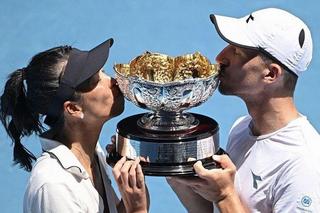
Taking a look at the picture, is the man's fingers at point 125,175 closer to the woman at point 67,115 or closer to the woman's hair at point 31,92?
the woman at point 67,115

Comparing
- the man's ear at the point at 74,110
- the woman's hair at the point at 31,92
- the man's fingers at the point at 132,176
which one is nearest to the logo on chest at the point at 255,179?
the man's fingers at the point at 132,176

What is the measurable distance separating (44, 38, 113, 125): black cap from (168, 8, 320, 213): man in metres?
0.46

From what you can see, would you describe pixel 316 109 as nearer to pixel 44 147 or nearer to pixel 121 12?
pixel 121 12

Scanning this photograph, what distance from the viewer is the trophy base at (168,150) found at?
2389 millimetres

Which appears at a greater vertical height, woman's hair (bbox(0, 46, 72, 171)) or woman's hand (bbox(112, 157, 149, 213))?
woman's hair (bbox(0, 46, 72, 171))

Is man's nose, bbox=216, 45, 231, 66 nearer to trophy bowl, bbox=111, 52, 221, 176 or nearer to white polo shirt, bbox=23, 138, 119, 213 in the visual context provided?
trophy bowl, bbox=111, 52, 221, 176

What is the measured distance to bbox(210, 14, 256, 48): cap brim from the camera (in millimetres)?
2480

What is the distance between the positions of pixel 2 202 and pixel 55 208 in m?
2.55

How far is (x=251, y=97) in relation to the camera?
2506mm

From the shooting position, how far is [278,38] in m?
2.47

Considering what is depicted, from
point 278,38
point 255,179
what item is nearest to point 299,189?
point 255,179

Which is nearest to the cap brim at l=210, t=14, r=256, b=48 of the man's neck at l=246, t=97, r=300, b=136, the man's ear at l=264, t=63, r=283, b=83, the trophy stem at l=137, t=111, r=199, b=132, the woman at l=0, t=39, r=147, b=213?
the man's ear at l=264, t=63, r=283, b=83

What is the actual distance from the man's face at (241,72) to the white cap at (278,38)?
0.05 m

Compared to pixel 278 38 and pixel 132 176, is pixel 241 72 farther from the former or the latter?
pixel 132 176
